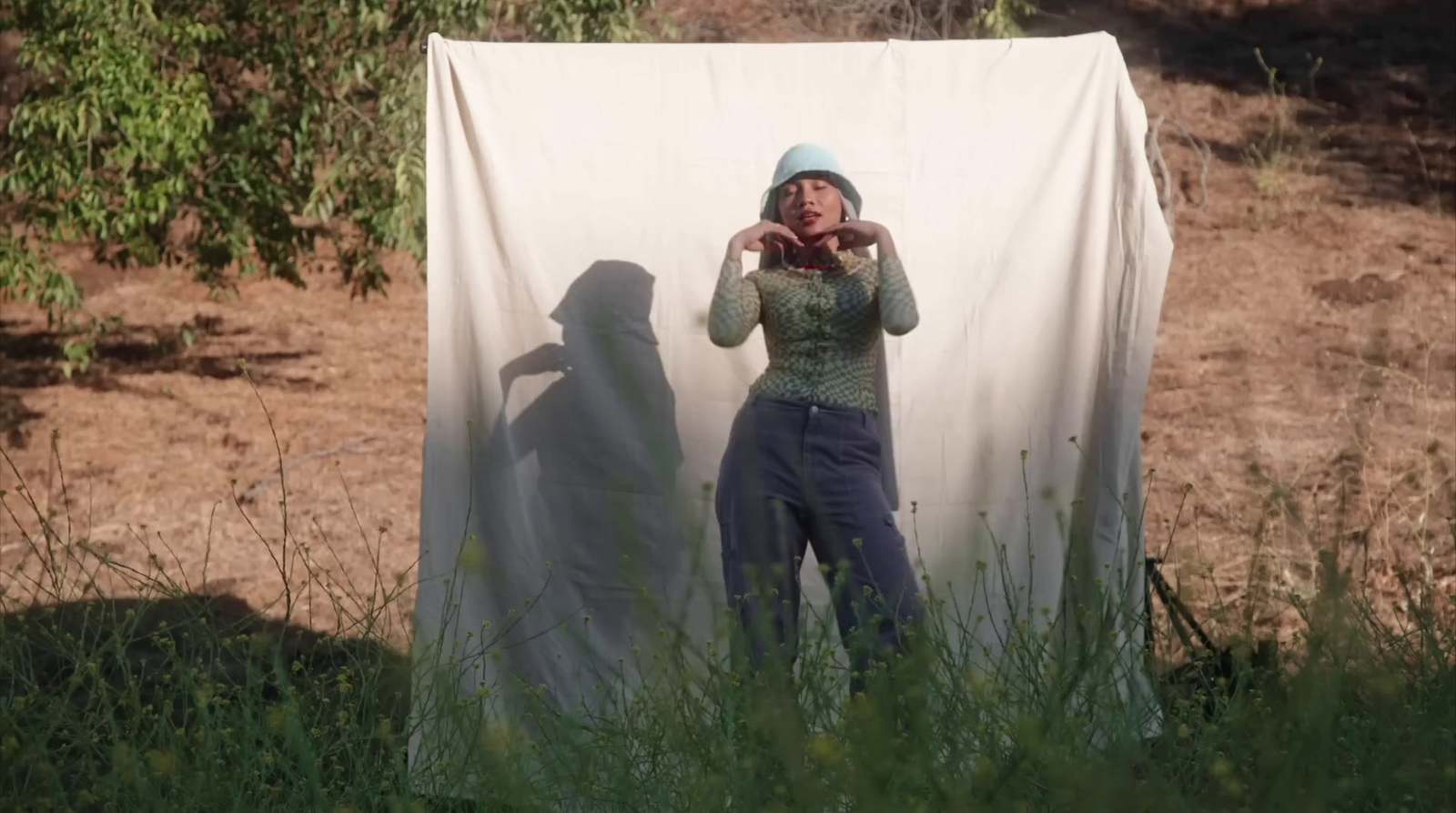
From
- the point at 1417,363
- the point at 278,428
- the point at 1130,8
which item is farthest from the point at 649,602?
the point at 1130,8

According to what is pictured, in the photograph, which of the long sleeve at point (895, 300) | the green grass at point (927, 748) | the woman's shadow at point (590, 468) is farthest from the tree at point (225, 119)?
the green grass at point (927, 748)

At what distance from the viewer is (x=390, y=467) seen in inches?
336

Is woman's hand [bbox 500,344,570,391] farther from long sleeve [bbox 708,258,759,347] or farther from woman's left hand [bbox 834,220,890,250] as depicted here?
woman's left hand [bbox 834,220,890,250]

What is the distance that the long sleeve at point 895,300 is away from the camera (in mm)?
3707

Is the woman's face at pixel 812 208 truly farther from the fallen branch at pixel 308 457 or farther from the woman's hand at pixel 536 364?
the fallen branch at pixel 308 457

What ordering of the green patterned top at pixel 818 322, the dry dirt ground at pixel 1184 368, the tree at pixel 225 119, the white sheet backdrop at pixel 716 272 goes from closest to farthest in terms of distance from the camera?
the green patterned top at pixel 818 322
the white sheet backdrop at pixel 716 272
the tree at pixel 225 119
the dry dirt ground at pixel 1184 368

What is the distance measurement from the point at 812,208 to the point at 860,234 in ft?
0.43

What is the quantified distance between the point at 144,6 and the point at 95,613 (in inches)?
93.1

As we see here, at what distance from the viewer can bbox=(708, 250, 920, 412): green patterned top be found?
3.75 meters

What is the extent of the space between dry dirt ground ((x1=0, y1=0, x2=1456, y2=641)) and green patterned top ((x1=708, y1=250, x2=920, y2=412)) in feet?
6.34

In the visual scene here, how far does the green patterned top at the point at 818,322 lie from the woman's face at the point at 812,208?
Answer: 106mm

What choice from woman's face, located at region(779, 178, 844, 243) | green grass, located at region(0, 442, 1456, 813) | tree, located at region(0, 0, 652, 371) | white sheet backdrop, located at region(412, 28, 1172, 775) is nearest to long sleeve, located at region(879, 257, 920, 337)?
woman's face, located at region(779, 178, 844, 243)

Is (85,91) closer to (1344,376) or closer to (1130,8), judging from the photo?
(1344,376)

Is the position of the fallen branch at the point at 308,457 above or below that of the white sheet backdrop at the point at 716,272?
below
